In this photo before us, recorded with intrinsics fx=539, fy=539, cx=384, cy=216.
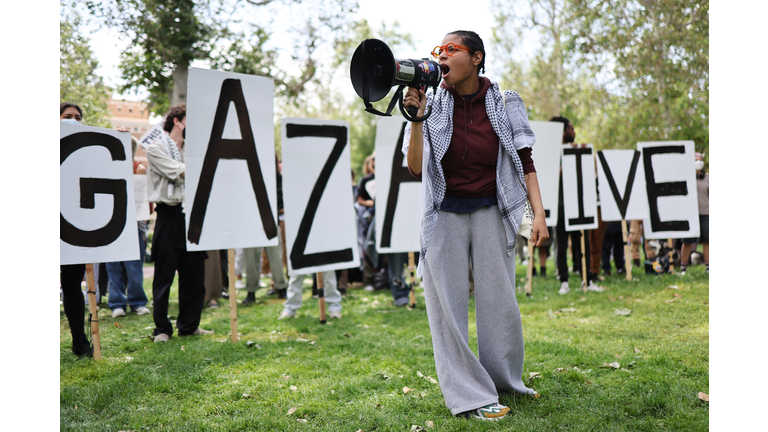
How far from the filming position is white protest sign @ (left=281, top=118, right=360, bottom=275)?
5.38 m

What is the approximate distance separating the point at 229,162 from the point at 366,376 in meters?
2.31

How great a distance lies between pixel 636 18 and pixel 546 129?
782cm

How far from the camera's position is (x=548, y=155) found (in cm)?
682

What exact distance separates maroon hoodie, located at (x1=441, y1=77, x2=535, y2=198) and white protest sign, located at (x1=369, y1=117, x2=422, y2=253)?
327cm

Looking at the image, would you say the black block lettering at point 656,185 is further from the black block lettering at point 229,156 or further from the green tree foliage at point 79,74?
the green tree foliage at point 79,74

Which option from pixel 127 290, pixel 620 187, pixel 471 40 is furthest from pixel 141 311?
pixel 620 187

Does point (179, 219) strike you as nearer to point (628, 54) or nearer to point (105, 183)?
point (105, 183)

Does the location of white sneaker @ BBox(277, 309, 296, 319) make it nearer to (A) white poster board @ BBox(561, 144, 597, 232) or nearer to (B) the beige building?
(B) the beige building

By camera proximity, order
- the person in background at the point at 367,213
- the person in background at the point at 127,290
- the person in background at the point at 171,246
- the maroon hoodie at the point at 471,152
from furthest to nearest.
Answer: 1. the person in background at the point at 367,213
2. the person in background at the point at 127,290
3. the person in background at the point at 171,246
4. the maroon hoodie at the point at 471,152

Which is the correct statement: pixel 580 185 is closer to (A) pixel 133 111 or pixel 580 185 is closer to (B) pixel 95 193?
(B) pixel 95 193

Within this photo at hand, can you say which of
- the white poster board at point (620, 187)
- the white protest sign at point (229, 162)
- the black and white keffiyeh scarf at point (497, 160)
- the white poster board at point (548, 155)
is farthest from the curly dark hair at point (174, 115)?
the white poster board at point (620, 187)

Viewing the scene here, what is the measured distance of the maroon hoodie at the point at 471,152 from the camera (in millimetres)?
2955

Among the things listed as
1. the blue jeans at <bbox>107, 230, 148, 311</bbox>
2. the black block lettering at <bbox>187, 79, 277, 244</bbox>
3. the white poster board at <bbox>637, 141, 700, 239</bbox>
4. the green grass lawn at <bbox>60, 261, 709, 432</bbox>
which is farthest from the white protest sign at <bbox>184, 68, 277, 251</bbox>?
the white poster board at <bbox>637, 141, 700, 239</bbox>

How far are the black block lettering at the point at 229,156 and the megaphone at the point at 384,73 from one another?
98.6 inches
